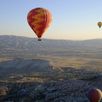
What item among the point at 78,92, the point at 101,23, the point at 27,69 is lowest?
the point at 27,69

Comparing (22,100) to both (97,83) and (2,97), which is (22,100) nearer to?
(2,97)

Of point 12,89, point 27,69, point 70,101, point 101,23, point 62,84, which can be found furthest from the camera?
point 27,69

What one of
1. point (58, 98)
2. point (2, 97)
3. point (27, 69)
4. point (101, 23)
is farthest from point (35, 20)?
point (27, 69)

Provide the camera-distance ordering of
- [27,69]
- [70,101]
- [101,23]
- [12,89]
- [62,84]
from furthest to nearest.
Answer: [27,69]
[101,23]
[12,89]
[62,84]
[70,101]

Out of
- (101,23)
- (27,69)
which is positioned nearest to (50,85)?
(101,23)

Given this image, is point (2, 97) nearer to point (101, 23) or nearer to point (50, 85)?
point (50, 85)

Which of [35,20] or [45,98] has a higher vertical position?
[35,20]

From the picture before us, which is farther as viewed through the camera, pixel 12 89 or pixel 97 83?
pixel 12 89
